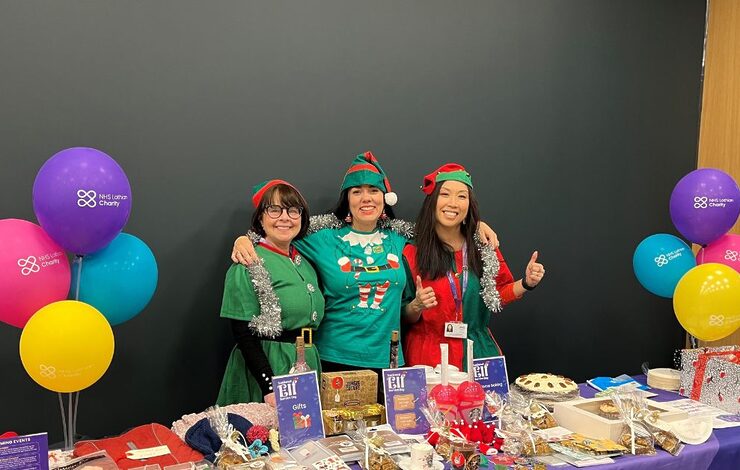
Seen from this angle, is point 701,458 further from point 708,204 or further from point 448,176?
point 448,176

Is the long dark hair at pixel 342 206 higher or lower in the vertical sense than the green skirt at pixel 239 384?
higher

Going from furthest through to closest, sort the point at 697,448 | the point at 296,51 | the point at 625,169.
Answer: the point at 625,169 → the point at 296,51 → the point at 697,448

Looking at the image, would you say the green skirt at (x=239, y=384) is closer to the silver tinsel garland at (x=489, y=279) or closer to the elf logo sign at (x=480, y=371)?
the elf logo sign at (x=480, y=371)

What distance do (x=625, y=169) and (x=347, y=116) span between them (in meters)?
1.78

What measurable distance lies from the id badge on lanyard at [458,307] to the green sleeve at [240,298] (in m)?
0.84

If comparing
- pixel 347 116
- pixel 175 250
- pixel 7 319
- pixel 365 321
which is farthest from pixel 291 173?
pixel 7 319

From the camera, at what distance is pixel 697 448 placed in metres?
2.07

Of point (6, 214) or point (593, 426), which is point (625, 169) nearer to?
point (593, 426)

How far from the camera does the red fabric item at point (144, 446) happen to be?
6.04 feet

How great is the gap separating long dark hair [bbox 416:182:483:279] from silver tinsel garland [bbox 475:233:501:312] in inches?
1.1

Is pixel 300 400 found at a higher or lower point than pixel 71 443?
higher

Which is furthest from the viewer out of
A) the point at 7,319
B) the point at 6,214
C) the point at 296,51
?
the point at 296,51

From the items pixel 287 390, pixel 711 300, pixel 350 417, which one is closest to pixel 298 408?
pixel 287 390

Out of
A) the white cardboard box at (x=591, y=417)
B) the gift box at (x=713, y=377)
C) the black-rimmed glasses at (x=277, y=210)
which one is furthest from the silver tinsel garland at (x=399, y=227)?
the gift box at (x=713, y=377)
